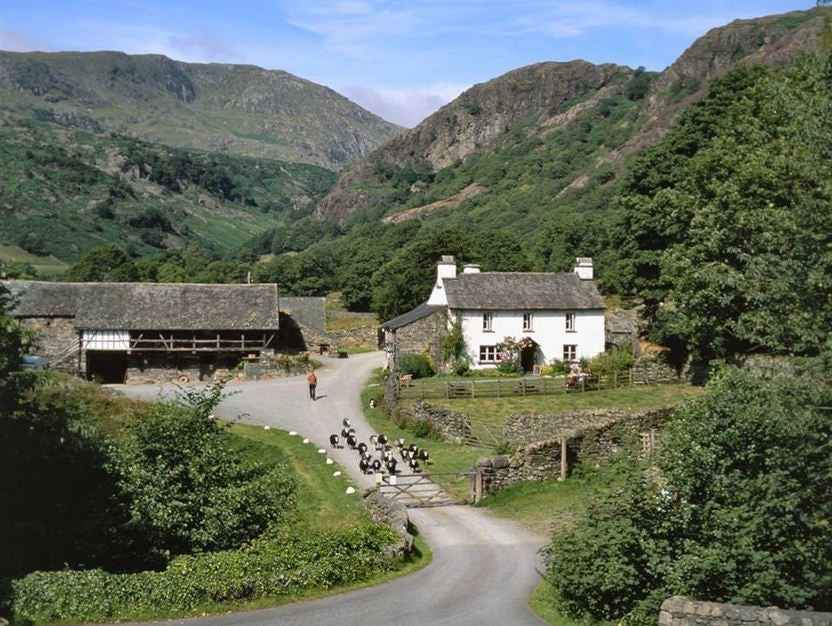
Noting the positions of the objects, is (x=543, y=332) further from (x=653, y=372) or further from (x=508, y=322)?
(x=653, y=372)

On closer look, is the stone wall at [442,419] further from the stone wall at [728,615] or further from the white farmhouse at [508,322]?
the stone wall at [728,615]

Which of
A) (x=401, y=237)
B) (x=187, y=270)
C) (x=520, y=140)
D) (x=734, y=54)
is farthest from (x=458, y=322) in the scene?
(x=520, y=140)

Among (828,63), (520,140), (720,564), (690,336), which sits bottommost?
(720,564)

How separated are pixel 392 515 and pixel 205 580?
6842mm

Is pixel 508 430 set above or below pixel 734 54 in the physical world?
below

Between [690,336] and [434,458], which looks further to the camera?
[690,336]

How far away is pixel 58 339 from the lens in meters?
55.7

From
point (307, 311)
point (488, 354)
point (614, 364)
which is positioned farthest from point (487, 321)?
point (307, 311)

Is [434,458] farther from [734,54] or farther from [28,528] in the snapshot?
[734,54]

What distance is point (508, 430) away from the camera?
34.8 meters

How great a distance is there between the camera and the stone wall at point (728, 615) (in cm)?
1316

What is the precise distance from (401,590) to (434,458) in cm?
1421

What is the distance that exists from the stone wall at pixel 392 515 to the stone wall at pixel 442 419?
905cm

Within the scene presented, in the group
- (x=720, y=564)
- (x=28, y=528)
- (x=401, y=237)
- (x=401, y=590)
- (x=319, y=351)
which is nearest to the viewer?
(x=720, y=564)
